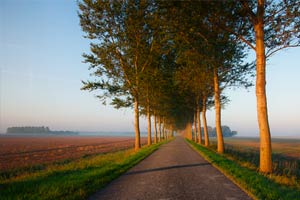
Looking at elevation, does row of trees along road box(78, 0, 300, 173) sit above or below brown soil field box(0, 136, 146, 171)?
above

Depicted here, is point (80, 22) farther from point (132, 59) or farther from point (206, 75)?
point (206, 75)

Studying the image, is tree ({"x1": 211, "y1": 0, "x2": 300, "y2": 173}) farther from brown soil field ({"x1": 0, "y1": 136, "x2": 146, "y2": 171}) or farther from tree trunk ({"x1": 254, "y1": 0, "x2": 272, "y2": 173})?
brown soil field ({"x1": 0, "y1": 136, "x2": 146, "y2": 171})

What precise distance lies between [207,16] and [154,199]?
9.51m

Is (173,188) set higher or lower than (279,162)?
higher

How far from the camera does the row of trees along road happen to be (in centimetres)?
1147

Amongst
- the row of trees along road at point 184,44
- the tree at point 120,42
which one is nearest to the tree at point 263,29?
the row of trees along road at point 184,44

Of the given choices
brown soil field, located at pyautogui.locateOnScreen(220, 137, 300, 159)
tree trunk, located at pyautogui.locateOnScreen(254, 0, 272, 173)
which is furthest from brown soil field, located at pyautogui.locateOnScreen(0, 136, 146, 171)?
brown soil field, located at pyautogui.locateOnScreen(220, 137, 300, 159)

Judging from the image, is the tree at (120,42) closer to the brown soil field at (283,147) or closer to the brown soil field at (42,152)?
the brown soil field at (42,152)

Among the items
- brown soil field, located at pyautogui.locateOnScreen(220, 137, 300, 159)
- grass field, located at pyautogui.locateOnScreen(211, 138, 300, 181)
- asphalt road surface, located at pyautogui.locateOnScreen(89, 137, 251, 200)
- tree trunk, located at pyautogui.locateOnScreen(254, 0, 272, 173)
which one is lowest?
brown soil field, located at pyautogui.locateOnScreen(220, 137, 300, 159)

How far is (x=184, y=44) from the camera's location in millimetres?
15195

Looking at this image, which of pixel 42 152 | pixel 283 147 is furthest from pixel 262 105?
pixel 283 147

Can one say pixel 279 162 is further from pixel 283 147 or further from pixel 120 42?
pixel 283 147

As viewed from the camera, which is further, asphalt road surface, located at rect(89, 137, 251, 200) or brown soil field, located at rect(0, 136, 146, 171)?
brown soil field, located at rect(0, 136, 146, 171)

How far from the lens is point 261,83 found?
11195 millimetres
